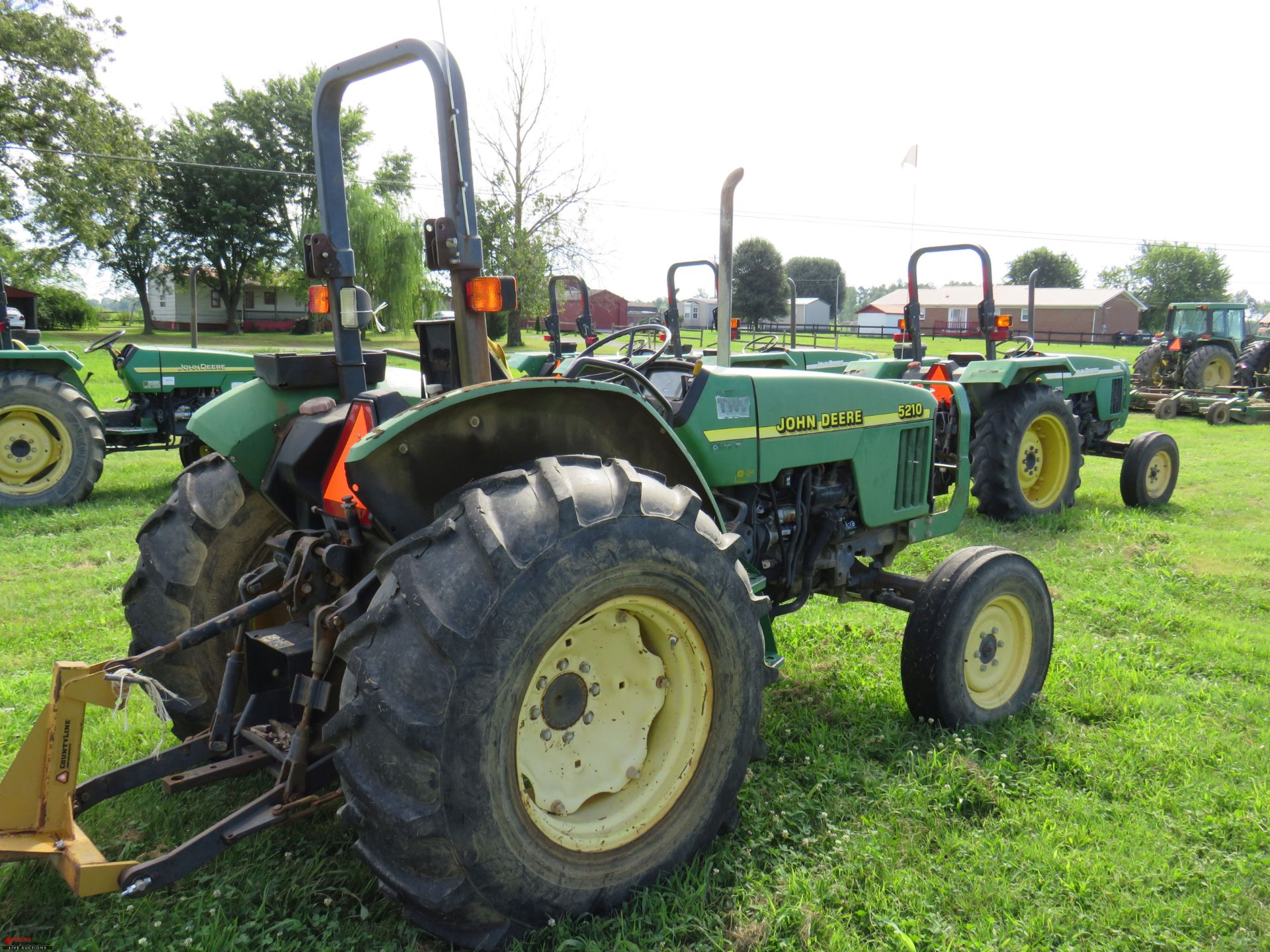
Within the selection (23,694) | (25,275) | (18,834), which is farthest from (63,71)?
(18,834)

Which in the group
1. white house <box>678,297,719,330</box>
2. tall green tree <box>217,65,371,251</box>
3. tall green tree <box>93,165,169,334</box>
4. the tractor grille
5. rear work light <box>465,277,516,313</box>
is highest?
tall green tree <box>217,65,371,251</box>

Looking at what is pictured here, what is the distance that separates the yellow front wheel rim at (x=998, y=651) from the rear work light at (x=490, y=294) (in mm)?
2165

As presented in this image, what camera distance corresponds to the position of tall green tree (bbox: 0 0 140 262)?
2547cm

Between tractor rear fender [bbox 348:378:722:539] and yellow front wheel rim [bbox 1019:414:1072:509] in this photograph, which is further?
yellow front wheel rim [bbox 1019:414:1072:509]

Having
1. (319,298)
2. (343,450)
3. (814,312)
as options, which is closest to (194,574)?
(343,450)

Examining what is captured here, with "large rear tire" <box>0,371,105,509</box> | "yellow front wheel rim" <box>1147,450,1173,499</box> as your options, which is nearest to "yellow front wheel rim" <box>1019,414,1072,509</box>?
"yellow front wheel rim" <box>1147,450,1173,499</box>

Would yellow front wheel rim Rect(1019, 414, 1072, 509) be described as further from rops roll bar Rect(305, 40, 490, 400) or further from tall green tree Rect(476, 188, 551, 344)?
tall green tree Rect(476, 188, 551, 344)

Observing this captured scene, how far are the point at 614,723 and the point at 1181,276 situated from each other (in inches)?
3103

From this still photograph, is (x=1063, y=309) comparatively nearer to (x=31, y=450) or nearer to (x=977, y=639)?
(x=31, y=450)

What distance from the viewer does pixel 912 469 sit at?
159 inches

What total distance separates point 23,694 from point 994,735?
388cm

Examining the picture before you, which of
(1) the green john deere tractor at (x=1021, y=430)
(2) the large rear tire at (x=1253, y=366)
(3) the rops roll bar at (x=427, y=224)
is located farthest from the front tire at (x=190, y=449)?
(2) the large rear tire at (x=1253, y=366)

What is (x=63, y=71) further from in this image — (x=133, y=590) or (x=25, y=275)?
(x=133, y=590)

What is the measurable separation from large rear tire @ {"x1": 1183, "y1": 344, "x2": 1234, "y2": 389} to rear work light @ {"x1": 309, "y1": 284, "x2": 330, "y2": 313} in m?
17.8
